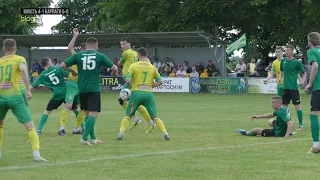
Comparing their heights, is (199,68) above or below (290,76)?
above

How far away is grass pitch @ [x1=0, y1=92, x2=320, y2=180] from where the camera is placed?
9617 millimetres

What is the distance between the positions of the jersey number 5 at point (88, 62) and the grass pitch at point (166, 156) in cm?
159

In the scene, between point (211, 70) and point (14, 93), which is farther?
point (211, 70)

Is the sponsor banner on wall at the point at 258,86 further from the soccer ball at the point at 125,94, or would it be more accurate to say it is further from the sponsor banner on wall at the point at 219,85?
the soccer ball at the point at 125,94

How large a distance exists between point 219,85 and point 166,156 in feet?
88.8

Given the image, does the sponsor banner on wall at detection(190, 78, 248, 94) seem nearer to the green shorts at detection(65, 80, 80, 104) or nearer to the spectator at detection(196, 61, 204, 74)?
the spectator at detection(196, 61, 204, 74)

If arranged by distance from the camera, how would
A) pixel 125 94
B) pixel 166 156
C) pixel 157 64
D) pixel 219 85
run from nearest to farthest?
pixel 166 156 → pixel 125 94 → pixel 219 85 → pixel 157 64

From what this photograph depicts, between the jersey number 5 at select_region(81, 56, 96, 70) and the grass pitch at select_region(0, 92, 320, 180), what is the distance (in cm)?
159

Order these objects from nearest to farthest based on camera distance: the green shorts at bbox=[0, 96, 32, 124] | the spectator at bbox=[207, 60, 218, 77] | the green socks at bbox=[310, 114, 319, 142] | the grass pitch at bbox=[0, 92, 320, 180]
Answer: the grass pitch at bbox=[0, 92, 320, 180], the green shorts at bbox=[0, 96, 32, 124], the green socks at bbox=[310, 114, 319, 142], the spectator at bbox=[207, 60, 218, 77]

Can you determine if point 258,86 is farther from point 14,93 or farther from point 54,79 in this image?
point 14,93

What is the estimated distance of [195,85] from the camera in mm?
38844

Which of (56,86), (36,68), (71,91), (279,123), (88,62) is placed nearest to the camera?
(88,62)

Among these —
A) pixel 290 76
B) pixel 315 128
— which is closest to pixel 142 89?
pixel 315 128

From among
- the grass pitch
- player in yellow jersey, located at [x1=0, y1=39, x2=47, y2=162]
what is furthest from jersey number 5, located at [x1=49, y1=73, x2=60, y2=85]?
player in yellow jersey, located at [x1=0, y1=39, x2=47, y2=162]
